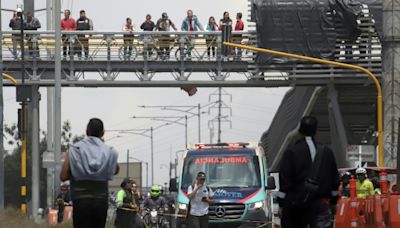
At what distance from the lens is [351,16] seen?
4994 cm

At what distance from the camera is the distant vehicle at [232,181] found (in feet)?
92.0

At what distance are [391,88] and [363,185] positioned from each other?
39.4ft

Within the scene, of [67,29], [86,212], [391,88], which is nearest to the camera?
[86,212]

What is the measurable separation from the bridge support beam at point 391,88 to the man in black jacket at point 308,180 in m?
21.0

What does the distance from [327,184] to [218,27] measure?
34963 mm

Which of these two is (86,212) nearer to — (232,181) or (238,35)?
(232,181)

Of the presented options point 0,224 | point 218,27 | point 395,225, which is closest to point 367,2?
point 218,27

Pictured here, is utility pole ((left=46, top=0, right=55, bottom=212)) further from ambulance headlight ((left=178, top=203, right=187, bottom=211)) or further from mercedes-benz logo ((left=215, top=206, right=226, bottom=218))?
mercedes-benz logo ((left=215, top=206, right=226, bottom=218))

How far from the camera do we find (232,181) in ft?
93.8

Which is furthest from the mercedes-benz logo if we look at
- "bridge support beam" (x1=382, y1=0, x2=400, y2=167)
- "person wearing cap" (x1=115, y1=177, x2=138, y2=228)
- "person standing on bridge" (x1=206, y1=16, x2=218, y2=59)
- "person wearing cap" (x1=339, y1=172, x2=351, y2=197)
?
"person standing on bridge" (x1=206, y1=16, x2=218, y2=59)

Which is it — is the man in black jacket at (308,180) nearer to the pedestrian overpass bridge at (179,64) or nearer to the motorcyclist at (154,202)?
the motorcyclist at (154,202)

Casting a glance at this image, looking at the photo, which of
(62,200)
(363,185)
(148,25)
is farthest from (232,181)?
(148,25)

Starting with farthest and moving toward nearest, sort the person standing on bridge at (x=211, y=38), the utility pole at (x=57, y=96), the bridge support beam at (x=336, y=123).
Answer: the bridge support beam at (x=336, y=123) < the person standing on bridge at (x=211, y=38) < the utility pole at (x=57, y=96)

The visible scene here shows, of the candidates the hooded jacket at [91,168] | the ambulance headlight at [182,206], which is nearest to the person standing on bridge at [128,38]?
the ambulance headlight at [182,206]
